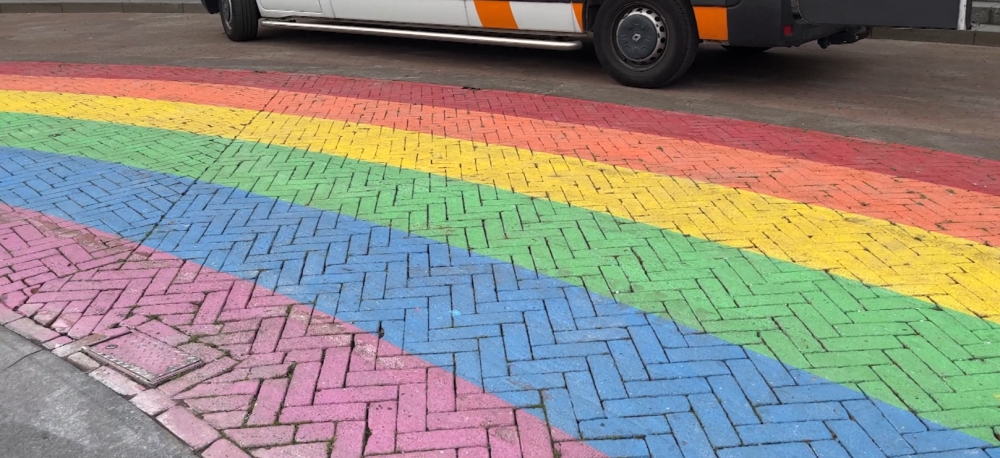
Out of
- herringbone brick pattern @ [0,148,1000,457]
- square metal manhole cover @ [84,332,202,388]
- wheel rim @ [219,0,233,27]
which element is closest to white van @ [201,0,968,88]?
wheel rim @ [219,0,233,27]

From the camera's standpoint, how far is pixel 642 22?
7.92 metres

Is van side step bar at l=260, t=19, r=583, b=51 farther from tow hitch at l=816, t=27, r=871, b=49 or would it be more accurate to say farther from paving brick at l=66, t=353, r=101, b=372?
paving brick at l=66, t=353, r=101, b=372

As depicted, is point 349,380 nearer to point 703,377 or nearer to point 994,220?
point 703,377

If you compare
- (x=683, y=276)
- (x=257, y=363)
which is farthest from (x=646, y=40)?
(x=257, y=363)

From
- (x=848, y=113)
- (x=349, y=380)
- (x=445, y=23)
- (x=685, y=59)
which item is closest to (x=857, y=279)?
(x=349, y=380)

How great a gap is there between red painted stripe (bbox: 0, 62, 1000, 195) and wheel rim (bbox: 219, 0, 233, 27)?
2.03 metres

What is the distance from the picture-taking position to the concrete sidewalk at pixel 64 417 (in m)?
3.09

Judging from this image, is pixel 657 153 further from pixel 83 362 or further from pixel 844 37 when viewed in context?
pixel 83 362

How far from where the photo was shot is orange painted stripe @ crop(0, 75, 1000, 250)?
5.07 metres

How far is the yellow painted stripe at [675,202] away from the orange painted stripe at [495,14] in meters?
2.21

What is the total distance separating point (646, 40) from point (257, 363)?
5.47 m

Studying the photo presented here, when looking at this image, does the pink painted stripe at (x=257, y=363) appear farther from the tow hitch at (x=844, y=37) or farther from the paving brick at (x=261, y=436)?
the tow hitch at (x=844, y=37)

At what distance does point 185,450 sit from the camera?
10.0ft

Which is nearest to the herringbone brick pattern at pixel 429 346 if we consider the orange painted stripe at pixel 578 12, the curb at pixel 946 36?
the orange painted stripe at pixel 578 12
